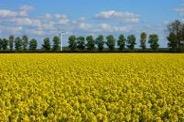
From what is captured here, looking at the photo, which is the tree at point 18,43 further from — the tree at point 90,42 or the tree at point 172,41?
the tree at point 172,41

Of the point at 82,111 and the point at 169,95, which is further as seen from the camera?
the point at 169,95

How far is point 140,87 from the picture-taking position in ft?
66.5

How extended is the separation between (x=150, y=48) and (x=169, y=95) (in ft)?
367

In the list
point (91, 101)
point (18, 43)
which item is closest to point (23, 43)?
point (18, 43)

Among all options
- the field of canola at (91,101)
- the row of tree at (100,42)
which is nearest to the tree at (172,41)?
the row of tree at (100,42)

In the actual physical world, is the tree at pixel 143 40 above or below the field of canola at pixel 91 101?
above

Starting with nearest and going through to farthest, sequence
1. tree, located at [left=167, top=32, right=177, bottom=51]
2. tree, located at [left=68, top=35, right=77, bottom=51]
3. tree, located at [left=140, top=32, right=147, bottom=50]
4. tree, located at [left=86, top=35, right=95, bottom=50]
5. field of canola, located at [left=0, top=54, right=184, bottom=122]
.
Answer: field of canola, located at [left=0, top=54, right=184, bottom=122], tree, located at [left=167, top=32, right=177, bottom=51], tree, located at [left=68, top=35, right=77, bottom=51], tree, located at [left=86, top=35, right=95, bottom=50], tree, located at [left=140, top=32, right=147, bottom=50]

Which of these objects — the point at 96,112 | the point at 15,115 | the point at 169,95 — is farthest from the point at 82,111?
the point at 169,95

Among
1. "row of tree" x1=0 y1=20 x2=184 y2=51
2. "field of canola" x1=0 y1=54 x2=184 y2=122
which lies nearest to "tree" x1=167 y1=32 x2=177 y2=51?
"row of tree" x1=0 y1=20 x2=184 y2=51

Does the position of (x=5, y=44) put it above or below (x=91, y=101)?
above

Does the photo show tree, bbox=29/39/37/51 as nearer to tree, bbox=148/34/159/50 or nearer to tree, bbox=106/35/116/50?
tree, bbox=106/35/116/50

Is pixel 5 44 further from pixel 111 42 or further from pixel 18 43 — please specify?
pixel 111 42

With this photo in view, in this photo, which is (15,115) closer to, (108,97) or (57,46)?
(108,97)

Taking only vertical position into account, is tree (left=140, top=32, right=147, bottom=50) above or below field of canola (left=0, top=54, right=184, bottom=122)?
above
